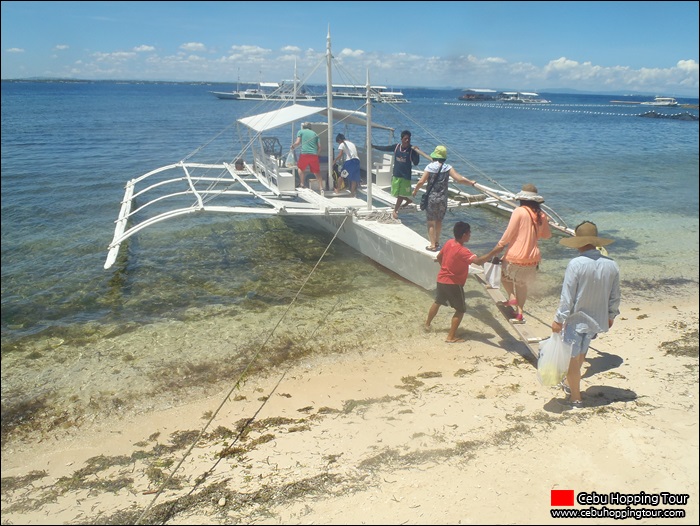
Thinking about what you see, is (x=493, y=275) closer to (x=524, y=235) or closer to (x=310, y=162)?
(x=524, y=235)

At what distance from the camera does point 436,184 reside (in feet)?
26.7

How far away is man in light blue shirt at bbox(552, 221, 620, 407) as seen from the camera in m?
4.39

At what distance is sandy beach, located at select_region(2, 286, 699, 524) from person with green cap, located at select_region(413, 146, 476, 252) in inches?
97.4

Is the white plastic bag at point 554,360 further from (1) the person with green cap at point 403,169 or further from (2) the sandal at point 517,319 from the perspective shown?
(1) the person with green cap at point 403,169

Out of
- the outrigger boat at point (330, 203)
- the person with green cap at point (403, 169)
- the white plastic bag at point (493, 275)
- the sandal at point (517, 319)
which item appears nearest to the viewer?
the sandal at point (517, 319)

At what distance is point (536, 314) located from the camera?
8.10m

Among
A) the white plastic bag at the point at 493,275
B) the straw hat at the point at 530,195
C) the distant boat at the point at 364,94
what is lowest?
the white plastic bag at the point at 493,275

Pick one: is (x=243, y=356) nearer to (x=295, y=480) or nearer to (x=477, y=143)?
(x=295, y=480)

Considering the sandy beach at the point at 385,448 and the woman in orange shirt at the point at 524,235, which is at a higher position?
the woman in orange shirt at the point at 524,235

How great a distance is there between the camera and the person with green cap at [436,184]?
316 inches

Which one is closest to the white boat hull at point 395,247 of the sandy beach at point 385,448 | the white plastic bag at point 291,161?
the sandy beach at point 385,448

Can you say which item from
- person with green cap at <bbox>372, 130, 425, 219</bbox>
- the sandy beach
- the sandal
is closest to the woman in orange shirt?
the sandal

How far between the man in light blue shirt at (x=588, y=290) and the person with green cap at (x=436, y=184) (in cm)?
370

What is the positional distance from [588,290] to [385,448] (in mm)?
2409
